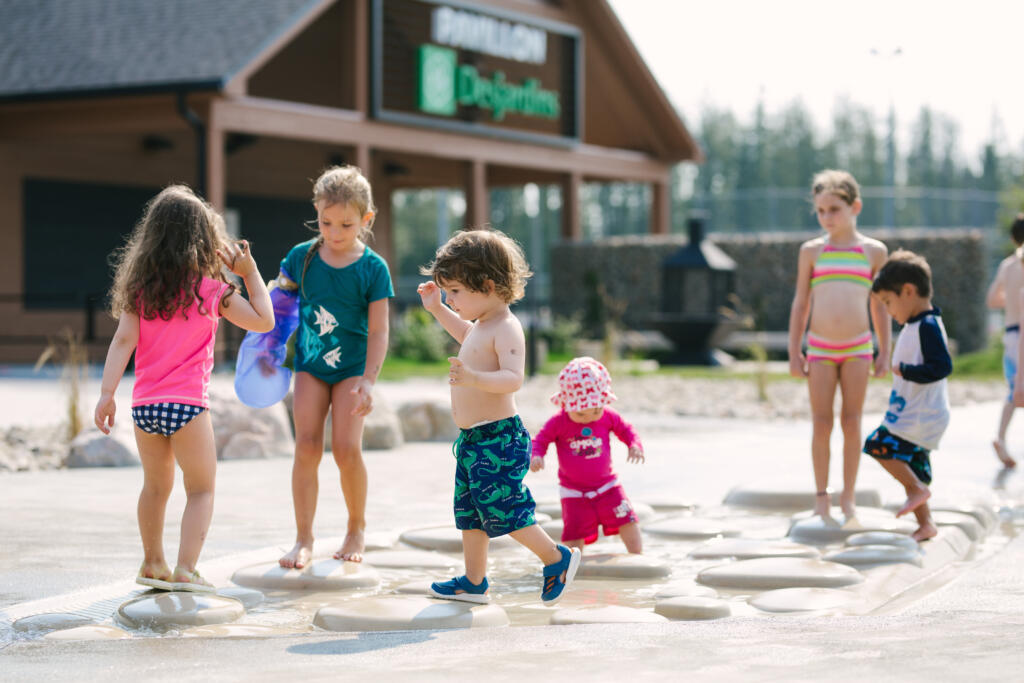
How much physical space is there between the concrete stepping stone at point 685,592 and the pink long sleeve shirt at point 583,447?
717mm

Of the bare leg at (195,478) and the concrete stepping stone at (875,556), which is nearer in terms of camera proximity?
the bare leg at (195,478)

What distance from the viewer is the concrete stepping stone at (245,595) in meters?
4.82

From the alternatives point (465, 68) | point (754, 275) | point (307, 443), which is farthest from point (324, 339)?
point (754, 275)

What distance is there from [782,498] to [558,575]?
9.33 ft

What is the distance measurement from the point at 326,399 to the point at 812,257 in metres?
2.50

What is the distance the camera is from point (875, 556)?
5551 mm

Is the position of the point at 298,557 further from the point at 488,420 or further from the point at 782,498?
the point at 782,498

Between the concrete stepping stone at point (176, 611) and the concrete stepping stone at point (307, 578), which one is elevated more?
the concrete stepping stone at point (176, 611)

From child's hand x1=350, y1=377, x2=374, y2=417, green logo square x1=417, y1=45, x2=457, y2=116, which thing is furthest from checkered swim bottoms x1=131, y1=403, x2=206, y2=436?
green logo square x1=417, y1=45, x2=457, y2=116

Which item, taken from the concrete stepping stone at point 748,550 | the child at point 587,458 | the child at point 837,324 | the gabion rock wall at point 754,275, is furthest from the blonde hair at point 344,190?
the gabion rock wall at point 754,275

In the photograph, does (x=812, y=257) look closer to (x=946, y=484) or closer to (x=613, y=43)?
(x=946, y=484)

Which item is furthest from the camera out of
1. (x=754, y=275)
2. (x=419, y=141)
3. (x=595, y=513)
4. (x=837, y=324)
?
(x=754, y=275)

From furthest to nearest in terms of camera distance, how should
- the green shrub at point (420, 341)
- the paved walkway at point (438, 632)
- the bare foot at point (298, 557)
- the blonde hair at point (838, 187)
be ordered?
the green shrub at point (420, 341) → the blonde hair at point (838, 187) → the bare foot at point (298, 557) → the paved walkway at point (438, 632)

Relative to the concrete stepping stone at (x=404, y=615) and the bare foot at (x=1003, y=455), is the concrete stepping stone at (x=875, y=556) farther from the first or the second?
the bare foot at (x=1003, y=455)
